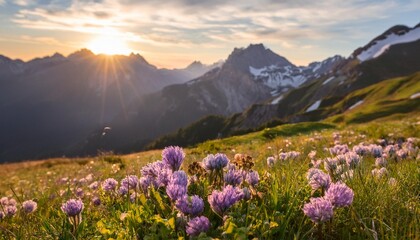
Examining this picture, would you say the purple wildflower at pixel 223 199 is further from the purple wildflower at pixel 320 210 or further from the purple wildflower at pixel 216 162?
the purple wildflower at pixel 216 162

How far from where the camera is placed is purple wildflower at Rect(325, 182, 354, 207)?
2.89m

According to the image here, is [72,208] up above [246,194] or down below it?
below

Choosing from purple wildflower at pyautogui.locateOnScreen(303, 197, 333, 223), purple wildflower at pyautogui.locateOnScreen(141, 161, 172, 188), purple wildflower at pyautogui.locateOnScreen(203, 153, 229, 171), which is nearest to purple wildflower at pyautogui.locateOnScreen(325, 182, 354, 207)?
purple wildflower at pyautogui.locateOnScreen(303, 197, 333, 223)

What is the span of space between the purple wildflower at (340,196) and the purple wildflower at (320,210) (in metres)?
0.09

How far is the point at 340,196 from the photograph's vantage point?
2.90 m

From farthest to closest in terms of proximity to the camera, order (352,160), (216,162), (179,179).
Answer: (352,160) < (216,162) < (179,179)

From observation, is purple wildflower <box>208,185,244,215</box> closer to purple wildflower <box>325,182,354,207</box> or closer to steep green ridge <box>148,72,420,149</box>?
purple wildflower <box>325,182,354,207</box>

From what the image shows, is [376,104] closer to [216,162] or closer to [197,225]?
[216,162]

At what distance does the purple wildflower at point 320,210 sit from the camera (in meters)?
2.81

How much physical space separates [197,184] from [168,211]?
2.17ft

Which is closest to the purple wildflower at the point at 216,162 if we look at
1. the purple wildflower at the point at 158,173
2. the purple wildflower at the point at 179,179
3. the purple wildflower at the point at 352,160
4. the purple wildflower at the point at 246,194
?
the purple wildflower at the point at 158,173

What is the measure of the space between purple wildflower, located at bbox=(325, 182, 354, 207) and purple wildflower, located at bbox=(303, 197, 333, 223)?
0.09 m

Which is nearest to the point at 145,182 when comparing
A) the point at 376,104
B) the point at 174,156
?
the point at 174,156

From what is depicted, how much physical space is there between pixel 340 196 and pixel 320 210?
0.21 metres
